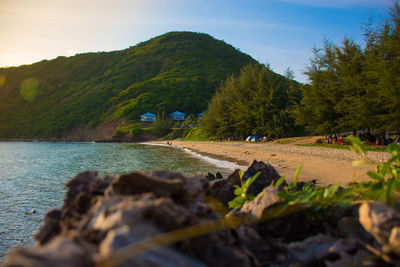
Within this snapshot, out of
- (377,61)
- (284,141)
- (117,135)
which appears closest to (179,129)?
(117,135)

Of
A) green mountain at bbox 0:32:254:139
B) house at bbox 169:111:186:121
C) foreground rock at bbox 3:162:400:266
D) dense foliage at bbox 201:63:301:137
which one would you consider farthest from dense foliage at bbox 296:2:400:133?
green mountain at bbox 0:32:254:139

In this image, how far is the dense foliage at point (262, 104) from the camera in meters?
34.9

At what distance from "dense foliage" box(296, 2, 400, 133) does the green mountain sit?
240ft

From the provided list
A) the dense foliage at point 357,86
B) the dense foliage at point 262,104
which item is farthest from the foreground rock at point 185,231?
the dense foliage at point 262,104

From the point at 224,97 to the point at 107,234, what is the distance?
47.2 metres

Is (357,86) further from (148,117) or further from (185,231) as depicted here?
(148,117)

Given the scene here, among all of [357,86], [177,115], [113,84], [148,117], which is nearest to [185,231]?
[357,86]

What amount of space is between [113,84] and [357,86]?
121713 millimetres

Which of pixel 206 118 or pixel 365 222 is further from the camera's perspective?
pixel 206 118

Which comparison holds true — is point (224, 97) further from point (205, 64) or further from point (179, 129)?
point (205, 64)

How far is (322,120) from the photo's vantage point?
2638cm

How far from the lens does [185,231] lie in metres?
1.35

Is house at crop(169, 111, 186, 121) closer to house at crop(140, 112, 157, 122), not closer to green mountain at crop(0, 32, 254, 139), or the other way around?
green mountain at crop(0, 32, 254, 139)

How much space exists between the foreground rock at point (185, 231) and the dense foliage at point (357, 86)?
1998cm
